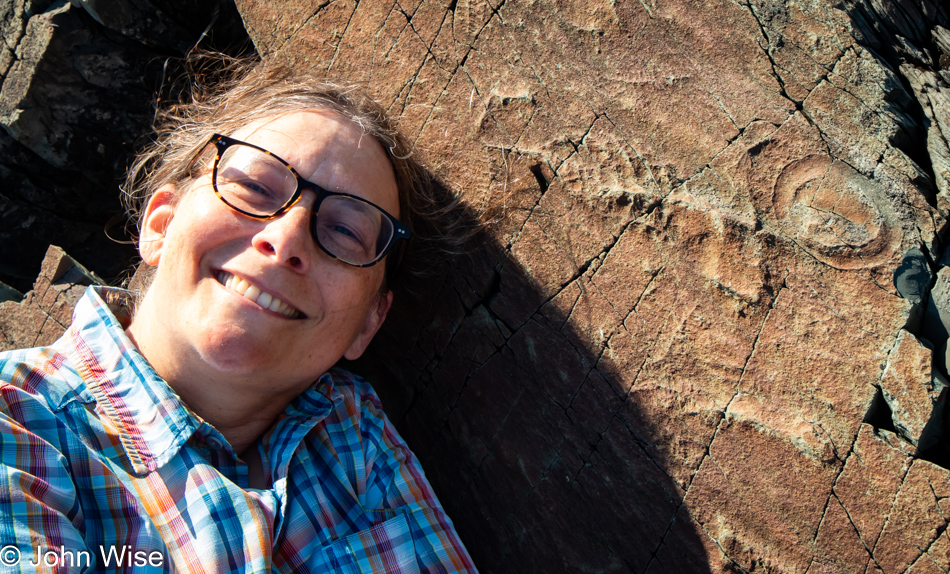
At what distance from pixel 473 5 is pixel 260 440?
4.36ft

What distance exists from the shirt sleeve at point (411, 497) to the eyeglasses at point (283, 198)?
0.53m

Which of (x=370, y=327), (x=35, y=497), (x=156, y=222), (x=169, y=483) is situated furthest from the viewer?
(x=370, y=327)

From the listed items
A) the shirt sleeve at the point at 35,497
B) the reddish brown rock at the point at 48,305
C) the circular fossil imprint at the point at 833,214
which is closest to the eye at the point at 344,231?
the shirt sleeve at the point at 35,497

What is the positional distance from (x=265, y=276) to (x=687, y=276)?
992 millimetres

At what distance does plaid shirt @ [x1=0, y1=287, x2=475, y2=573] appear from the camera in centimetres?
119

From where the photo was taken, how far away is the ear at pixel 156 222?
1.59m

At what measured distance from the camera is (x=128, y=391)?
4.62ft

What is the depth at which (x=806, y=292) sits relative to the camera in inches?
54.7

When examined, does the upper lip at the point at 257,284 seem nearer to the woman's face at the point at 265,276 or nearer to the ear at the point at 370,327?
the woman's face at the point at 265,276

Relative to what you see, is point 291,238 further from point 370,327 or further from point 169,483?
point 169,483

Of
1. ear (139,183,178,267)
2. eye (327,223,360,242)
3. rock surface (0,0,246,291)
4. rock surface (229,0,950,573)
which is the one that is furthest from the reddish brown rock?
rock surface (229,0,950,573)

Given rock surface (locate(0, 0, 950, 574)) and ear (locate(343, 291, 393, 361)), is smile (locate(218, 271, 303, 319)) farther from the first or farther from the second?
rock surface (locate(0, 0, 950, 574))

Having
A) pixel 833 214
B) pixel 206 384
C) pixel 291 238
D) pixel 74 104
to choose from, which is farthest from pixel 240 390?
pixel 74 104

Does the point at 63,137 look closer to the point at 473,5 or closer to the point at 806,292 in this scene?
the point at 473,5
